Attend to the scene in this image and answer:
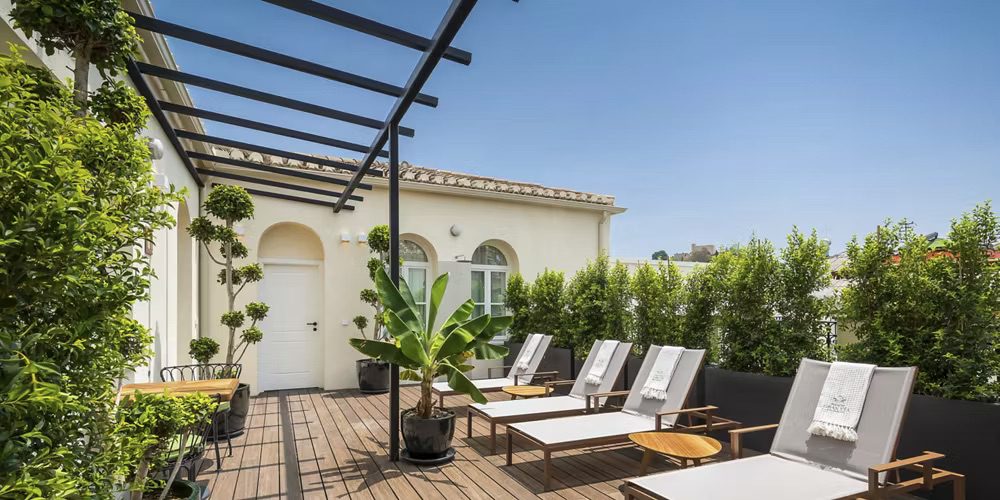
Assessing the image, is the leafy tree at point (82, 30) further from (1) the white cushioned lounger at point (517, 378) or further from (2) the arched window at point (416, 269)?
(2) the arched window at point (416, 269)

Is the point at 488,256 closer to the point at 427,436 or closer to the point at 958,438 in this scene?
the point at 427,436

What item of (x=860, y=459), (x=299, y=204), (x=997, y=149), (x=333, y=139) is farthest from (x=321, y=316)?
(x=997, y=149)

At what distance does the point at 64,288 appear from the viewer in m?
1.54

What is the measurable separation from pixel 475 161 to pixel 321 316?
6.31 meters

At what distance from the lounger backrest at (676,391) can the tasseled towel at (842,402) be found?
1.38 m

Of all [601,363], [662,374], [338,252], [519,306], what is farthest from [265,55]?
[519,306]

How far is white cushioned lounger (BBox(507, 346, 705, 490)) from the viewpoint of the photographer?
16.0 feet

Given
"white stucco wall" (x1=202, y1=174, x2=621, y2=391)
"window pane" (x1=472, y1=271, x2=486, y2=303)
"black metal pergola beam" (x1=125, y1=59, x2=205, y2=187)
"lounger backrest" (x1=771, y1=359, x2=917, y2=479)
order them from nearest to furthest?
"lounger backrest" (x1=771, y1=359, x2=917, y2=479)
"black metal pergola beam" (x1=125, y1=59, x2=205, y2=187)
"white stucco wall" (x1=202, y1=174, x2=621, y2=391)
"window pane" (x1=472, y1=271, x2=486, y2=303)

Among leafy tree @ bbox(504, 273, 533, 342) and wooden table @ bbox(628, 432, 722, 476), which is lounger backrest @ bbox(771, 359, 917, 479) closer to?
wooden table @ bbox(628, 432, 722, 476)

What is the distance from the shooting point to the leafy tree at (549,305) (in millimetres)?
9531

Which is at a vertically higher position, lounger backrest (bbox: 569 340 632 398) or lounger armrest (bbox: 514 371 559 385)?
lounger backrest (bbox: 569 340 632 398)

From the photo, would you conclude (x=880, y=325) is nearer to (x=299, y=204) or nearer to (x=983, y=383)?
(x=983, y=383)

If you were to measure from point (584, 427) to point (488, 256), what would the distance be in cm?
709

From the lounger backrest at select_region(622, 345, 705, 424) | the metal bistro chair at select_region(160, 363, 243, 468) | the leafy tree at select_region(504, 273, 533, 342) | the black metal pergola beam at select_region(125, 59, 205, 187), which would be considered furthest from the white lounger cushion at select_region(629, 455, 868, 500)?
the leafy tree at select_region(504, 273, 533, 342)
